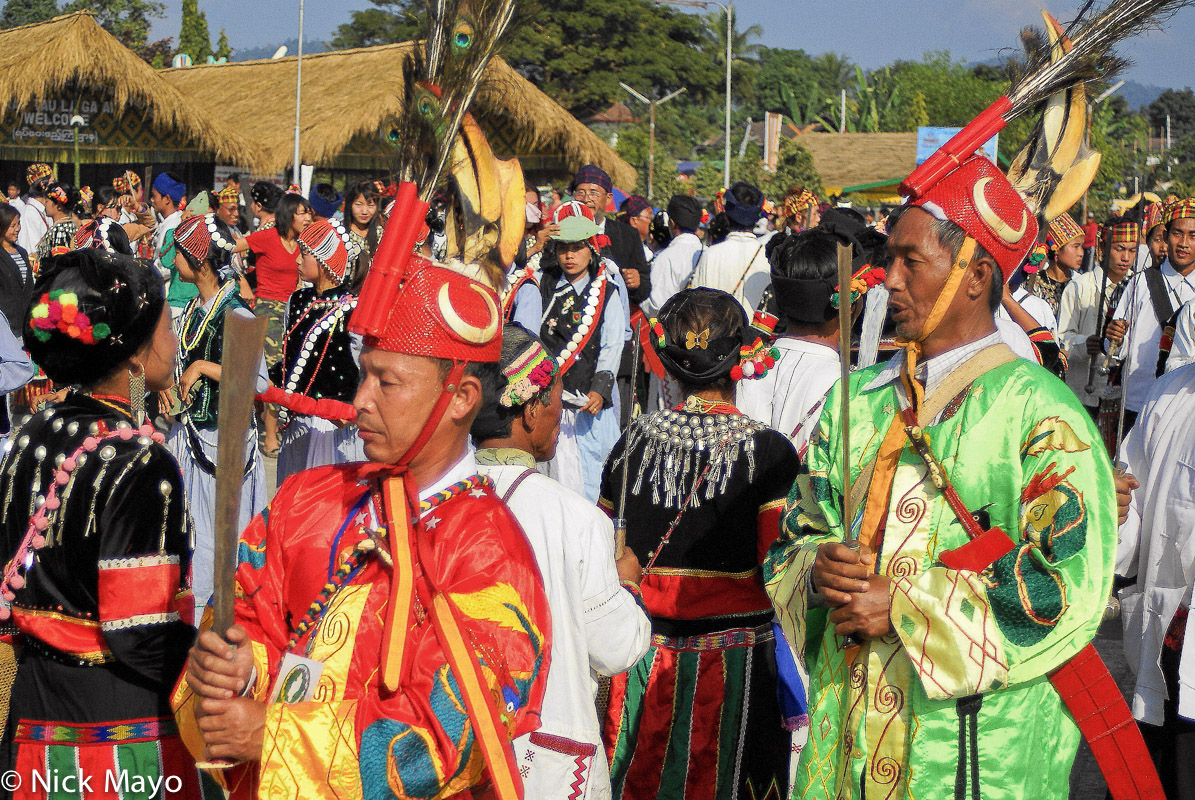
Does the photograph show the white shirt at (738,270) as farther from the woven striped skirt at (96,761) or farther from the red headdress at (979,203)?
the woven striped skirt at (96,761)

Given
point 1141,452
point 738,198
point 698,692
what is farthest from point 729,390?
point 738,198

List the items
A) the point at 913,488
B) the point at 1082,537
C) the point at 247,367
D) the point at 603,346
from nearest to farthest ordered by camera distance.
Answer: the point at 247,367, the point at 1082,537, the point at 913,488, the point at 603,346

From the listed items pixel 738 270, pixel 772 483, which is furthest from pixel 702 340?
pixel 738 270

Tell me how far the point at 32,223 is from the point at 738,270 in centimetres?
894

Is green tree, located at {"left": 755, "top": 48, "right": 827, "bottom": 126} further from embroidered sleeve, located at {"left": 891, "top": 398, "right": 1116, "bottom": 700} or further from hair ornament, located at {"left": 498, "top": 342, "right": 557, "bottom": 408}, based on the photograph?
embroidered sleeve, located at {"left": 891, "top": 398, "right": 1116, "bottom": 700}

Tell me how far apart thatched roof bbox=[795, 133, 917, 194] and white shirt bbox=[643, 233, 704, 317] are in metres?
27.1

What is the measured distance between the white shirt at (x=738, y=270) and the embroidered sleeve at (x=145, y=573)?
6414mm

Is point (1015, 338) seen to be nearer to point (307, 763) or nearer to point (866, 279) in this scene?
point (866, 279)

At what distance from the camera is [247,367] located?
66.3 inches

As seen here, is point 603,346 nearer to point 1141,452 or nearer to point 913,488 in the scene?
point 1141,452

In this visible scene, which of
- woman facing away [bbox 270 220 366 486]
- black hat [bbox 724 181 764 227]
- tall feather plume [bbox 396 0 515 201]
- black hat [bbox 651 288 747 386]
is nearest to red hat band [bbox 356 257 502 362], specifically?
tall feather plume [bbox 396 0 515 201]

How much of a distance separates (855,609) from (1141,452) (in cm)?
174

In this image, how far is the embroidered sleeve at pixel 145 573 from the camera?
2.65m

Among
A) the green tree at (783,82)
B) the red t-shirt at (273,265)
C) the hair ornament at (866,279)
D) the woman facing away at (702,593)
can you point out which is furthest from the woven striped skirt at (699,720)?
the green tree at (783,82)
